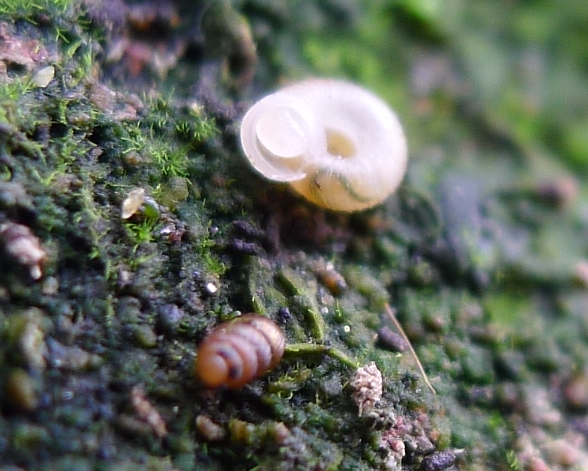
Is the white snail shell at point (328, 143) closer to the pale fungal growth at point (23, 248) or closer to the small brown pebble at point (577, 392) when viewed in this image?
the pale fungal growth at point (23, 248)

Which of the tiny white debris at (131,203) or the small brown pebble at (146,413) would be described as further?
the tiny white debris at (131,203)

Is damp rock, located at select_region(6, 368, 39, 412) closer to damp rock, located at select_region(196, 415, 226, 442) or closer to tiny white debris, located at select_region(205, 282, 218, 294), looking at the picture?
damp rock, located at select_region(196, 415, 226, 442)

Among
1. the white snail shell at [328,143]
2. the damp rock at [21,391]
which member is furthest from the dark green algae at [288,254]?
the white snail shell at [328,143]

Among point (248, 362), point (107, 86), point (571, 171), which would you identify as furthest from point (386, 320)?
point (571, 171)

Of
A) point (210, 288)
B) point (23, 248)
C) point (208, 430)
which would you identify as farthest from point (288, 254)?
point (23, 248)

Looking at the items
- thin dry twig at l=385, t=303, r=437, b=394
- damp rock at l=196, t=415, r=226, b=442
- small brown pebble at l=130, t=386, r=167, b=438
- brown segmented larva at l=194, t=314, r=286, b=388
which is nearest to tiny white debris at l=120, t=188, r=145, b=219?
brown segmented larva at l=194, t=314, r=286, b=388

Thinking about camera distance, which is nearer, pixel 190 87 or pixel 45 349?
pixel 45 349

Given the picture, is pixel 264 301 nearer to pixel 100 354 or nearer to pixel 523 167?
pixel 100 354
